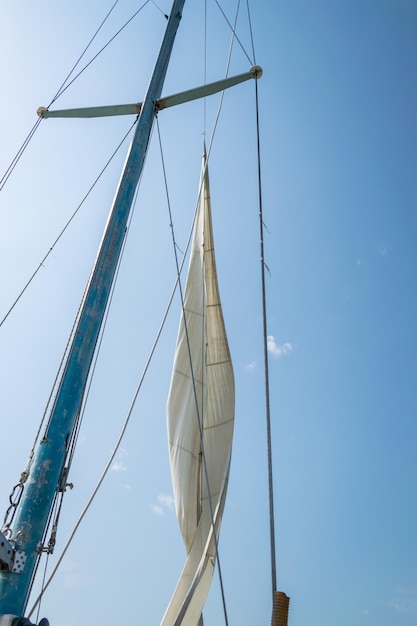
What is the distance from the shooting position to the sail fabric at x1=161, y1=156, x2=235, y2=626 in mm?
5309

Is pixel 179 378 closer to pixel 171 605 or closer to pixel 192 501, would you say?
pixel 192 501

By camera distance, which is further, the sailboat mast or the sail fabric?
the sail fabric

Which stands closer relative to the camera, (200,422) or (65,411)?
(65,411)

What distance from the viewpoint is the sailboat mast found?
132 inches

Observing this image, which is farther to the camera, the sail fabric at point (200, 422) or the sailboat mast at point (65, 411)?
the sail fabric at point (200, 422)

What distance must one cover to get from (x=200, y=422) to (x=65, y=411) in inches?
85.3

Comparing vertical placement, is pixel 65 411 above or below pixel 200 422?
below

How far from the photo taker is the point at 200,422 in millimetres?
5777

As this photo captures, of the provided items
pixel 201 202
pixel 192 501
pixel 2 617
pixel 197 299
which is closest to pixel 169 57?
pixel 201 202

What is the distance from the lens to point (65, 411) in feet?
13.0

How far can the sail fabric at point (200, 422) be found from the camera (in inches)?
209

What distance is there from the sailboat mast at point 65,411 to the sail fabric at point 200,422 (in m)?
1.46

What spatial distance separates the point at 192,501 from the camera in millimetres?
6156

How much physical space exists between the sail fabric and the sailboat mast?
1.46 metres
